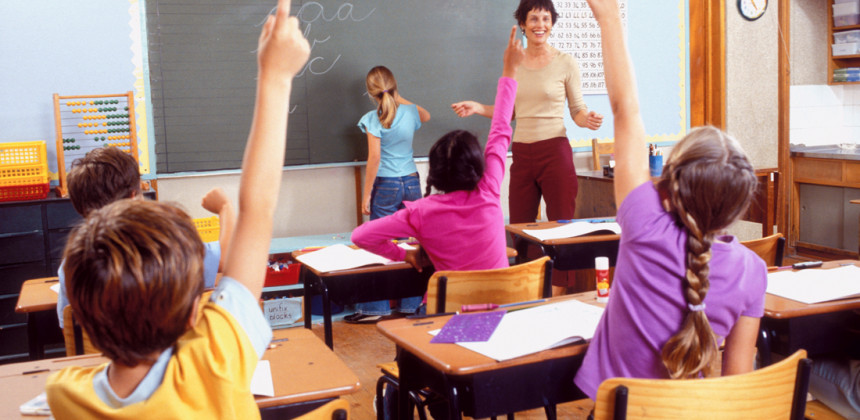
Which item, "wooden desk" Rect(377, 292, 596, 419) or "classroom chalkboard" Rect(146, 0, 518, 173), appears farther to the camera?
"classroom chalkboard" Rect(146, 0, 518, 173)

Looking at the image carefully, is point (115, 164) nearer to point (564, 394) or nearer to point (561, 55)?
point (564, 394)

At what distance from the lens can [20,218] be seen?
12.4 ft

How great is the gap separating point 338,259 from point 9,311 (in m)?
2.12

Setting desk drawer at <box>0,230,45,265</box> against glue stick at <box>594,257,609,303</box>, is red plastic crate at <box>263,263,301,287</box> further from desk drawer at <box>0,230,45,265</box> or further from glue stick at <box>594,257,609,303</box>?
glue stick at <box>594,257,609,303</box>

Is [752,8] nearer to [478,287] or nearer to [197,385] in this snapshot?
[478,287]

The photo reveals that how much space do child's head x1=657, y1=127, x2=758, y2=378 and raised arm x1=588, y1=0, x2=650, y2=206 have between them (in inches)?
2.5

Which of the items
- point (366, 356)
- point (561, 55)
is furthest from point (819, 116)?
point (366, 356)

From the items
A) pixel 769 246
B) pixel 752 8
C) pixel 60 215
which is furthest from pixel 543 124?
pixel 752 8

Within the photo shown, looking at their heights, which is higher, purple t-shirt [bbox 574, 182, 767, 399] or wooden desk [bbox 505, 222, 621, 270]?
purple t-shirt [bbox 574, 182, 767, 399]

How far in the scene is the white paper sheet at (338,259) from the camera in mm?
2729

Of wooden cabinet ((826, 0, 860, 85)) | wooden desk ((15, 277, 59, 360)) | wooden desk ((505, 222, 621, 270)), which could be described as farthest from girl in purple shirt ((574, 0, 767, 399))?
wooden cabinet ((826, 0, 860, 85))

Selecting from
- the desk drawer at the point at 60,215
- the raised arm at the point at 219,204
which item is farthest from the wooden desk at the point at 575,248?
the desk drawer at the point at 60,215

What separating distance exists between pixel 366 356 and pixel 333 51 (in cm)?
192

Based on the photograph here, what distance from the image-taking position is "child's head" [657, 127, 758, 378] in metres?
1.39
